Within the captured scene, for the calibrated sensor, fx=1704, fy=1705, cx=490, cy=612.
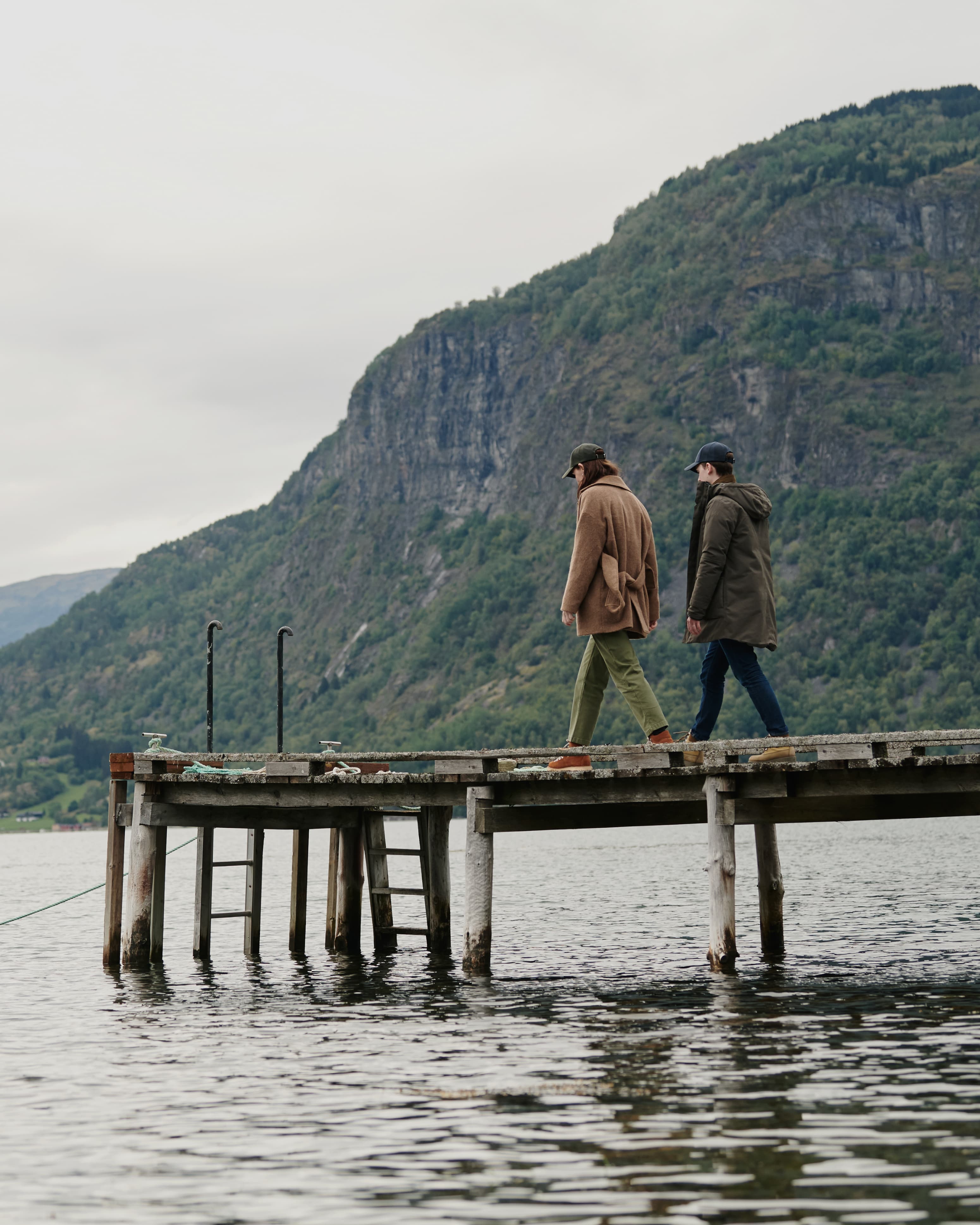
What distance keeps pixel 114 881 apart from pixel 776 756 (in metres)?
8.08

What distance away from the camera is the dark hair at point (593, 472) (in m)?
14.4

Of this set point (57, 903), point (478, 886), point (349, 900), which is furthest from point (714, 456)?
point (57, 903)

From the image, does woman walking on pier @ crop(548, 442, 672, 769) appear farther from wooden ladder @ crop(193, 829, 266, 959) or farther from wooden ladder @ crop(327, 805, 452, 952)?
wooden ladder @ crop(193, 829, 266, 959)

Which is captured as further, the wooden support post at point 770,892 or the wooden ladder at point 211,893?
the wooden ladder at point 211,893

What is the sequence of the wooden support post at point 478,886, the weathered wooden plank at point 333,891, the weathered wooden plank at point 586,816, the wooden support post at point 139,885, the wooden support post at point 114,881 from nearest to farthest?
1. the wooden support post at point 478,886
2. the weathered wooden plank at point 586,816
3. the wooden support post at point 139,885
4. the wooden support post at point 114,881
5. the weathered wooden plank at point 333,891

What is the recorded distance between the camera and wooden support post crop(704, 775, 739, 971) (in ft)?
47.3

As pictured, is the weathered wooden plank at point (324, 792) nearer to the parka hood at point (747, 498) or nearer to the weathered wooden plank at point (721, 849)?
the weathered wooden plank at point (721, 849)

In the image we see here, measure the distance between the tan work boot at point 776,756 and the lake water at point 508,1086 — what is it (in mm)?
2013

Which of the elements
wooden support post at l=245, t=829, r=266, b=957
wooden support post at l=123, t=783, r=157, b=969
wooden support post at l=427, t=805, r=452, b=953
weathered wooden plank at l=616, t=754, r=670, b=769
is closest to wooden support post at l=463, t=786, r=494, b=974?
weathered wooden plank at l=616, t=754, r=670, b=769

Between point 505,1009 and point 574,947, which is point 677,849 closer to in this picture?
point 574,947

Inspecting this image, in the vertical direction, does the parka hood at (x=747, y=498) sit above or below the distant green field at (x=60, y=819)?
below

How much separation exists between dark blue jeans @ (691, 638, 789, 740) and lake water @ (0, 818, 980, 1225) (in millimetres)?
2309

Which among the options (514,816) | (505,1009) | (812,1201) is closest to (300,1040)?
(505,1009)

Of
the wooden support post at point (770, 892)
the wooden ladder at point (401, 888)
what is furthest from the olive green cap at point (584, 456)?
the wooden ladder at point (401, 888)
